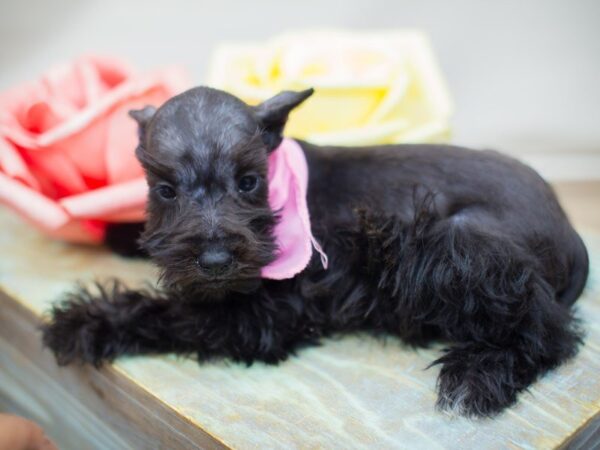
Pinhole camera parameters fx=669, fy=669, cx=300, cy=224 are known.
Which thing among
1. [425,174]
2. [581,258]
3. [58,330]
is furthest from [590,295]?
[58,330]

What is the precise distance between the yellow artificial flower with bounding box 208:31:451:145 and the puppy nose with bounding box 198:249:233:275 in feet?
2.98

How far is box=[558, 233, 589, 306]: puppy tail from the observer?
1.55 m

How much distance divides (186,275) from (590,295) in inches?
39.6

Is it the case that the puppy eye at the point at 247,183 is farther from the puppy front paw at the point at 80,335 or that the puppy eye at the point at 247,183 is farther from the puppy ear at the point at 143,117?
the puppy front paw at the point at 80,335

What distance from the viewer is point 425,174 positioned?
1526mm

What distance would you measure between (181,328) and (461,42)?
2.03m

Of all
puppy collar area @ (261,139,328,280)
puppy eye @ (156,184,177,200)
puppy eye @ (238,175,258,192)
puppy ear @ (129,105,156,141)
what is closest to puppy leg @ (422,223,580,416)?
puppy collar area @ (261,139,328,280)

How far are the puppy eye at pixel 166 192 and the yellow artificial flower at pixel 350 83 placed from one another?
796 millimetres

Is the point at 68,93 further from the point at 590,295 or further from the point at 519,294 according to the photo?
the point at 590,295

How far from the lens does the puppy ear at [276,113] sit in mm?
1449

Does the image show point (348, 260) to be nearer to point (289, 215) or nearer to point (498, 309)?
point (289, 215)

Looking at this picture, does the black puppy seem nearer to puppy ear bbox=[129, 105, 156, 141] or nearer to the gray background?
puppy ear bbox=[129, 105, 156, 141]

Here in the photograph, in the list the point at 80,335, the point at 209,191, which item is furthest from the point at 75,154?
the point at 209,191

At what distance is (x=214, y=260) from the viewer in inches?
49.1
